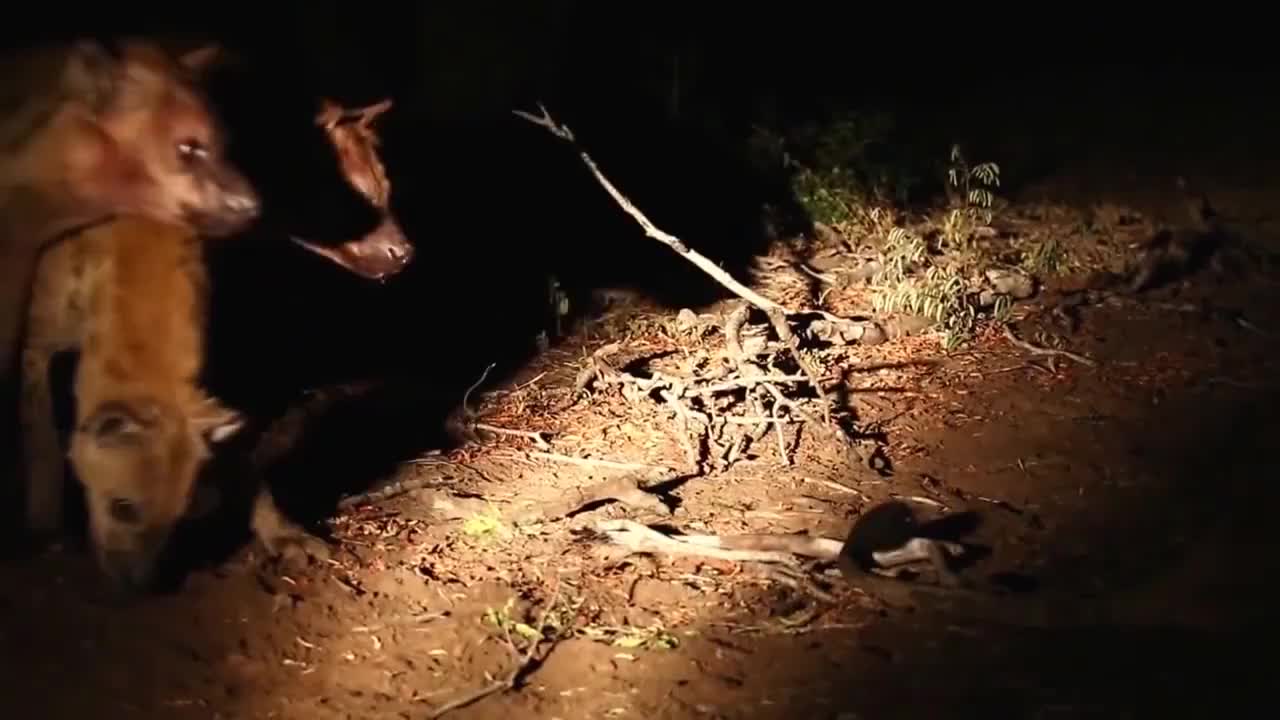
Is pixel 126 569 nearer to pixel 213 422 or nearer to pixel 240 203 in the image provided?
pixel 213 422

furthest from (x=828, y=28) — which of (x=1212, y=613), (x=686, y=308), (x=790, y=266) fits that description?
(x=1212, y=613)

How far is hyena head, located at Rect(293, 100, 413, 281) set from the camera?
4.78m

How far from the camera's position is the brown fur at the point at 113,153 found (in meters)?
4.02

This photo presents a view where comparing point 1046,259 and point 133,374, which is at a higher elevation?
point 1046,259

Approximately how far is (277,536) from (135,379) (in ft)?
2.86

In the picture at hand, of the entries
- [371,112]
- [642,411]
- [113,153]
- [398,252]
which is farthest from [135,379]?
[642,411]

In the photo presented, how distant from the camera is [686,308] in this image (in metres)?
7.32

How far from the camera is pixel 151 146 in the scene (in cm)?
404

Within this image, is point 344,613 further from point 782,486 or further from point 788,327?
point 788,327

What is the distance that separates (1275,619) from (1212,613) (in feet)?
0.58

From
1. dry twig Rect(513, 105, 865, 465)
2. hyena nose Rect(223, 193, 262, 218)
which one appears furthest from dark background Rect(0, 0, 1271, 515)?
dry twig Rect(513, 105, 865, 465)

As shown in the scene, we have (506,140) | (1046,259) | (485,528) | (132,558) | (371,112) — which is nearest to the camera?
(132,558)

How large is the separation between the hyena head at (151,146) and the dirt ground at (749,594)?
1.32 m

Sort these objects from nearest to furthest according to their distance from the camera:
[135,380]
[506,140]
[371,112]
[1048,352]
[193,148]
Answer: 1. [193,148]
2. [135,380]
3. [371,112]
4. [1048,352]
5. [506,140]
